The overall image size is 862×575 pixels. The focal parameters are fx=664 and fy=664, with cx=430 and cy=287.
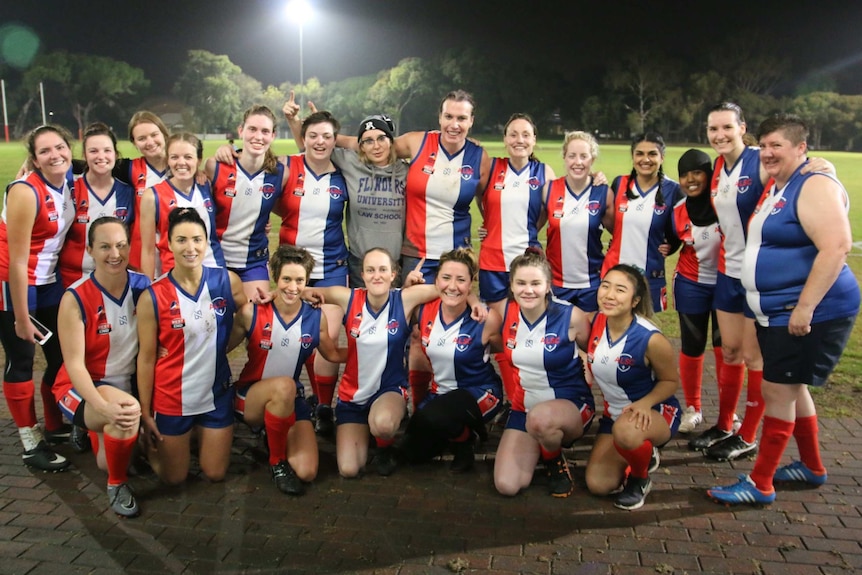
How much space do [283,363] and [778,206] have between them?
2891mm

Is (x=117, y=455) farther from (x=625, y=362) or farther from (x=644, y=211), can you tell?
(x=644, y=211)

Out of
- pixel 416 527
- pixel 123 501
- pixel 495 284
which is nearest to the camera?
pixel 416 527

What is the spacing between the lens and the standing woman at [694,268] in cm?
432

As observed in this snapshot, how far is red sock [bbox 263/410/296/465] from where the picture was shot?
3.82 meters

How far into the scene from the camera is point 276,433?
12.6 feet

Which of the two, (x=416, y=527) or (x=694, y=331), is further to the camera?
(x=694, y=331)

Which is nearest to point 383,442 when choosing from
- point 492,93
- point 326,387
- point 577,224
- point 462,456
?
point 462,456

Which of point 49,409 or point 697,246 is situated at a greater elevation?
point 697,246

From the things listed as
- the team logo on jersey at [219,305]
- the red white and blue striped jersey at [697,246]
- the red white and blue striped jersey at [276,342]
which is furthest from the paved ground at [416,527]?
the red white and blue striped jersey at [697,246]

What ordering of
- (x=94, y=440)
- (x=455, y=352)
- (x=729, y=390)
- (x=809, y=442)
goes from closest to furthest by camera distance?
(x=809, y=442), (x=94, y=440), (x=455, y=352), (x=729, y=390)

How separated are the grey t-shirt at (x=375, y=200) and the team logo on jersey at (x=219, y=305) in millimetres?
1258

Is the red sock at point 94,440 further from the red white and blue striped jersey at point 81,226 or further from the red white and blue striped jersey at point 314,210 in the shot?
the red white and blue striped jersey at point 314,210

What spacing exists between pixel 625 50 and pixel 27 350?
60731 mm

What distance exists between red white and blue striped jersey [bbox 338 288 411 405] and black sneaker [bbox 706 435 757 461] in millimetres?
2039
